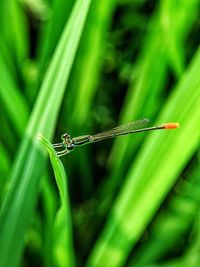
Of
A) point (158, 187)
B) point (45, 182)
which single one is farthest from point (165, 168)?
point (45, 182)

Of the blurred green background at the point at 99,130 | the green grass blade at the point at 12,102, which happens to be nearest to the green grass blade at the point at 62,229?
the blurred green background at the point at 99,130

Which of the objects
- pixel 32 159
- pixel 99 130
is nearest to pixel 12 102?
pixel 32 159

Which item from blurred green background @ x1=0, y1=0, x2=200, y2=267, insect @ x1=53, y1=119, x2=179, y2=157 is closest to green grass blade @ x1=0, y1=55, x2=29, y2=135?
blurred green background @ x1=0, y1=0, x2=200, y2=267

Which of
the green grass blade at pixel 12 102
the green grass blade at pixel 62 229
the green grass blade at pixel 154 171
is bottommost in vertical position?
→ the green grass blade at pixel 62 229

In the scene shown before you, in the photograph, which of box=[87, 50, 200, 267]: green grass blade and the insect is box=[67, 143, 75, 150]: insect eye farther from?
box=[87, 50, 200, 267]: green grass blade

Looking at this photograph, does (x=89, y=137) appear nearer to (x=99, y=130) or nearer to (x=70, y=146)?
(x=70, y=146)

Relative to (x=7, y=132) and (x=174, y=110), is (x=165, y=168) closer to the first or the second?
(x=174, y=110)

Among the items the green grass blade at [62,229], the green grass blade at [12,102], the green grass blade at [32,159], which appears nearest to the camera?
the green grass blade at [62,229]

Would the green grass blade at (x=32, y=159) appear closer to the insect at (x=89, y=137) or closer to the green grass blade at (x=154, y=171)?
the insect at (x=89, y=137)
